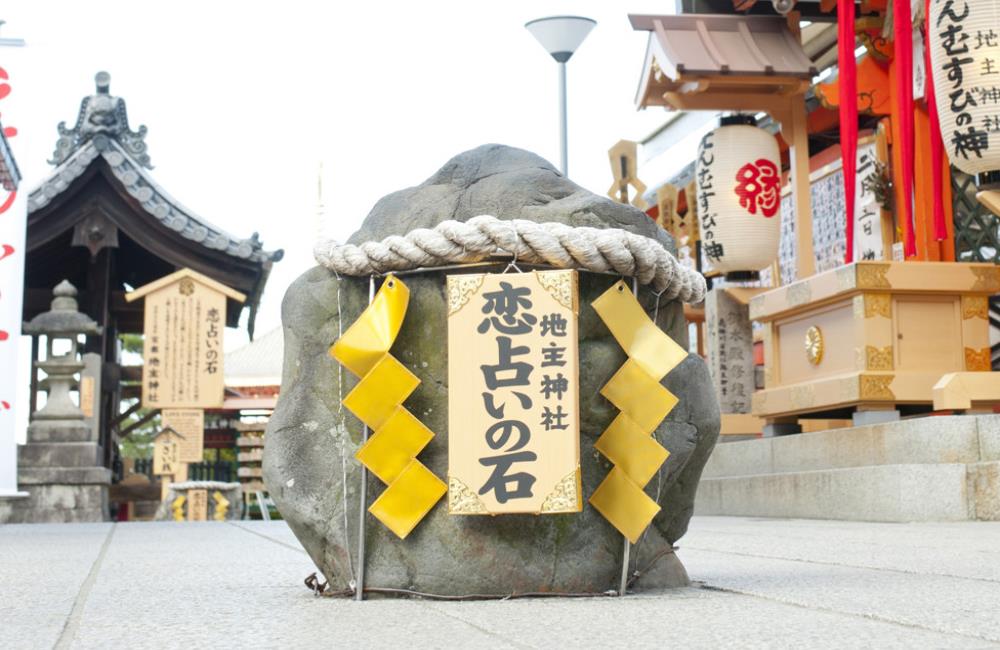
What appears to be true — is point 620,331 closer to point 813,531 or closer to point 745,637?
point 745,637

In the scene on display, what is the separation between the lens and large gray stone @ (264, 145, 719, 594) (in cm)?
350

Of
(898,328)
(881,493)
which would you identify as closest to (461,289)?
(881,493)

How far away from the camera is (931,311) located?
954 cm

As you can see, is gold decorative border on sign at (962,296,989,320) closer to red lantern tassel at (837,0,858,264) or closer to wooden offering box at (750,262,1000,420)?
wooden offering box at (750,262,1000,420)

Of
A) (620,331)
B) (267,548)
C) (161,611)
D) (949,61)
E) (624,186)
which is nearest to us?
(161,611)

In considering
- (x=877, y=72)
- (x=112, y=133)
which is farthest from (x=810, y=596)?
(x=112, y=133)

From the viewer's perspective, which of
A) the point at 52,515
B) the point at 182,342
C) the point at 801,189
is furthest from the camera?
the point at 182,342

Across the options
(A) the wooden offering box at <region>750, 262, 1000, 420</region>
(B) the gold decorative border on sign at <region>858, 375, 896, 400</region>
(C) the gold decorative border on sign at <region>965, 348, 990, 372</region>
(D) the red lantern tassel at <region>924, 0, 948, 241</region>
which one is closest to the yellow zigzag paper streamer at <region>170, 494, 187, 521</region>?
(A) the wooden offering box at <region>750, 262, 1000, 420</region>

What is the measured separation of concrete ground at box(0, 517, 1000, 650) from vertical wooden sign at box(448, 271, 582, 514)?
0.30 meters

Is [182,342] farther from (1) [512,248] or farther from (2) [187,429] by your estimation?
(1) [512,248]

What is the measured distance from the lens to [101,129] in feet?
50.1

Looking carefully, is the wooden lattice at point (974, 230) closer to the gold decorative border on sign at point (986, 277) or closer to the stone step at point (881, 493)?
the gold decorative border on sign at point (986, 277)

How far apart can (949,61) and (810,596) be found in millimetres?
6388

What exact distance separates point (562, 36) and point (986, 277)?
156 inches
